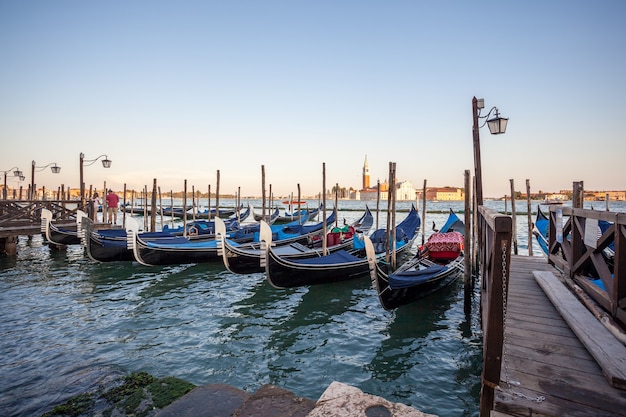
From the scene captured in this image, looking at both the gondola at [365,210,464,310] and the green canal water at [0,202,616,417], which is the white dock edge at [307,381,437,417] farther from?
the gondola at [365,210,464,310]

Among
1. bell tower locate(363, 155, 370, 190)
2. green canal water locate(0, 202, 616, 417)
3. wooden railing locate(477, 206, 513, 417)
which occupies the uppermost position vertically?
bell tower locate(363, 155, 370, 190)

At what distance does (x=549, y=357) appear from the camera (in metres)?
2.23

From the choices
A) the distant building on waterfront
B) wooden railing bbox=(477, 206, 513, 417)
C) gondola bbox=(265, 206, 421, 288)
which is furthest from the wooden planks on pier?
the distant building on waterfront

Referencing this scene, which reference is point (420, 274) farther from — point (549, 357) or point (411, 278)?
point (549, 357)

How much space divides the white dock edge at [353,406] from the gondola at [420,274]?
2985 mm

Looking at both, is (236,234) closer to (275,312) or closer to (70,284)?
(70,284)

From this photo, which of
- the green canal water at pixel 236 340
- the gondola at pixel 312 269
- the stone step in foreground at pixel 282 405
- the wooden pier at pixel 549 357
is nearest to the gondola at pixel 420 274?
the green canal water at pixel 236 340

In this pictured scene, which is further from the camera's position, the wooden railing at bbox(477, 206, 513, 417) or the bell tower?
the bell tower

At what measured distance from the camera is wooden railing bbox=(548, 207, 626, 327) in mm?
2363

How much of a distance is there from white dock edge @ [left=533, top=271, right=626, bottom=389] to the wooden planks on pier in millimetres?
61

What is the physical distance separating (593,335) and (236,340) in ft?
12.4

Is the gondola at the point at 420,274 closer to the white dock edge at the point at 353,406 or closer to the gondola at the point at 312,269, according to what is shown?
the gondola at the point at 312,269

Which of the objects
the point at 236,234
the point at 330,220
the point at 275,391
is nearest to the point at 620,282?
the point at 275,391

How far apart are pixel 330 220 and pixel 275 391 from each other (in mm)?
12107
